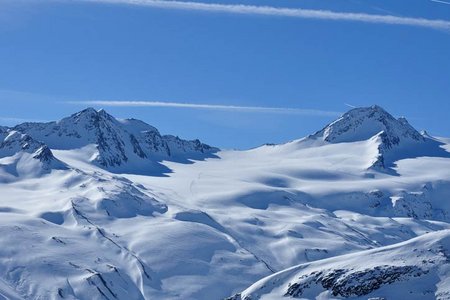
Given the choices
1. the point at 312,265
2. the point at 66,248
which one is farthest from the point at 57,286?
the point at 312,265

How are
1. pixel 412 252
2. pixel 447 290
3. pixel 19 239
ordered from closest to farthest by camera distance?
pixel 447 290
pixel 412 252
pixel 19 239

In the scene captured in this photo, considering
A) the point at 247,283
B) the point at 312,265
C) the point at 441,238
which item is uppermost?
the point at 441,238

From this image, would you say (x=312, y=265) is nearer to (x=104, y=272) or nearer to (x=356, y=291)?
(x=356, y=291)

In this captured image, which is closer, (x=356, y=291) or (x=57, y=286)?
(x=356, y=291)

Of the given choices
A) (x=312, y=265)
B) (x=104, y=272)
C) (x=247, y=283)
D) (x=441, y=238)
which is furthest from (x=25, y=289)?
(x=441, y=238)

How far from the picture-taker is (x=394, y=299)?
249ft

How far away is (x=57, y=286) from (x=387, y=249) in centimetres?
10710

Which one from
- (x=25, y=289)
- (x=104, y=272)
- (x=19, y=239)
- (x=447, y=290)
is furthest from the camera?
(x=19, y=239)

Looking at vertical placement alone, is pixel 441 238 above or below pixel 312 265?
above

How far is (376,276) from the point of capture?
259ft

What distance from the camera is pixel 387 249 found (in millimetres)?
85562

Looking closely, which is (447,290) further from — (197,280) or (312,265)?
(197,280)

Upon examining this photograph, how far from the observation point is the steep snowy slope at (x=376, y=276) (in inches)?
3034

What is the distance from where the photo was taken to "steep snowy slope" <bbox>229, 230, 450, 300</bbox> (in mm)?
77062
